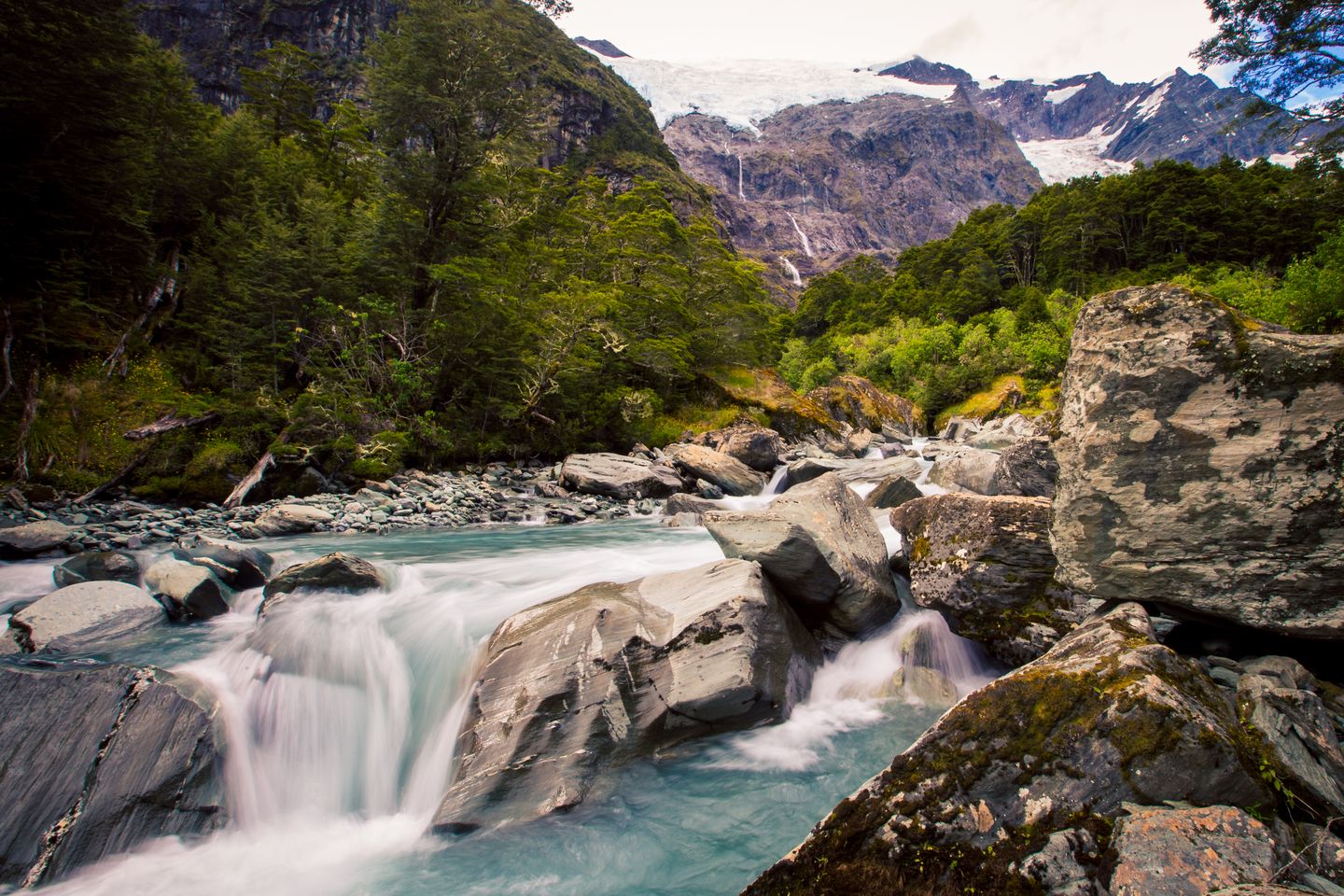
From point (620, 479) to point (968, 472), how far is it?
8659 millimetres

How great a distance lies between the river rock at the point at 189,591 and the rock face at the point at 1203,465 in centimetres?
875

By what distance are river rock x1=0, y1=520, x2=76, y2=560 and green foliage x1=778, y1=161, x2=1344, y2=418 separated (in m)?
35.2

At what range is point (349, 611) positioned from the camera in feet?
19.3

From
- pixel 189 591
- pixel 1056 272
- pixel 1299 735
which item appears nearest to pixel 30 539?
pixel 189 591

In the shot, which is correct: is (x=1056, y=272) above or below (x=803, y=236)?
below

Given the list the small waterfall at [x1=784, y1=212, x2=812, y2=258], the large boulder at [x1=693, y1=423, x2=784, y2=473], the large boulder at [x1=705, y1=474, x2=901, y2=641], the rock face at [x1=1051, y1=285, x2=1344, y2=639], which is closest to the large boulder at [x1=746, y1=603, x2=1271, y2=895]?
the rock face at [x1=1051, y1=285, x2=1344, y2=639]

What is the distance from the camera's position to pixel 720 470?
16453mm

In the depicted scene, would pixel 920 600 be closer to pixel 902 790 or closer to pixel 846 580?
pixel 846 580

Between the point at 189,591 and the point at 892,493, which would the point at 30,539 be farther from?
the point at 892,493

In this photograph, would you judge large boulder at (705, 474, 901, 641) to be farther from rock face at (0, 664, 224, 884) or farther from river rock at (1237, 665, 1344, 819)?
rock face at (0, 664, 224, 884)

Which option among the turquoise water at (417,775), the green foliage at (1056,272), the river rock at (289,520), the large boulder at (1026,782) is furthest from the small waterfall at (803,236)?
the large boulder at (1026,782)

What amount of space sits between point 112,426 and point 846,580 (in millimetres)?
15272

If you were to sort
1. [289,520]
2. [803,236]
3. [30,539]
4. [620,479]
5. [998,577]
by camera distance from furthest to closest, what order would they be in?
[803,236] → [620,479] → [289,520] → [30,539] → [998,577]

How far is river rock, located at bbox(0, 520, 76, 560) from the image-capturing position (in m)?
7.84
